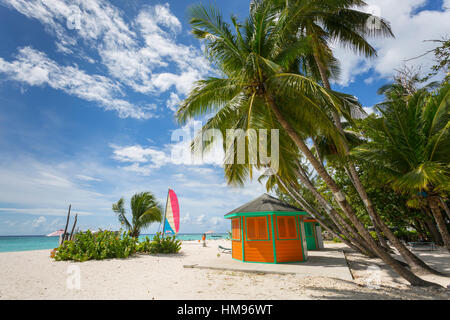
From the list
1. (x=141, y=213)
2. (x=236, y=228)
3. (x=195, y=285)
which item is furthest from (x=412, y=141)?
(x=141, y=213)

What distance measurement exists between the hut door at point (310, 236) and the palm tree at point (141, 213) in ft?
38.3

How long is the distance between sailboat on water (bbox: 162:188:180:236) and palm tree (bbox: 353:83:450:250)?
9.91 metres

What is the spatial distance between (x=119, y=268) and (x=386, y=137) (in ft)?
37.6

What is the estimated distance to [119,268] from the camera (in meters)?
9.11

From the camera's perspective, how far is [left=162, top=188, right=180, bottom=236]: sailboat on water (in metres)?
12.9

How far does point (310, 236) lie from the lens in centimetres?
1667

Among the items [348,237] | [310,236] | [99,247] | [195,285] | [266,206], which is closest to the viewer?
[195,285]

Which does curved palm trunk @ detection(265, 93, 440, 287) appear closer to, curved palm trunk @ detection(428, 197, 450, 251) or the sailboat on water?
curved palm trunk @ detection(428, 197, 450, 251)

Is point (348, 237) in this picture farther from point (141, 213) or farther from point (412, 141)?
point (141, 213)

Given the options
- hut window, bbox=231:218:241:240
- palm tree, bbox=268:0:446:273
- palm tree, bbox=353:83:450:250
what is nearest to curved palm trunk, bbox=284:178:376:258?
palm tree, bbox=268:0:446:273

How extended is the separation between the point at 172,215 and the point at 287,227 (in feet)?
22.3

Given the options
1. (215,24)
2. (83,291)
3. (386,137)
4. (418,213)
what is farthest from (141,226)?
(418,213)

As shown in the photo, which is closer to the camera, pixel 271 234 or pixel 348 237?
pixel 271 234

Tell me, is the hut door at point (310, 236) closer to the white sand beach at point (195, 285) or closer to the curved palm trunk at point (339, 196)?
the white sand beach at point (195, 285)
